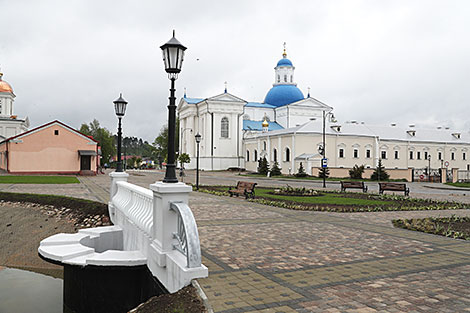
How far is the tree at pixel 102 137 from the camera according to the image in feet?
236

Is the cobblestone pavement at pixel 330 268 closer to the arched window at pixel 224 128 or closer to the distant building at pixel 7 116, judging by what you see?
the arched window at pixel 224 128

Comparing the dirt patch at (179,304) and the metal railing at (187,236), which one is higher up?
the metal railing at (187,236)

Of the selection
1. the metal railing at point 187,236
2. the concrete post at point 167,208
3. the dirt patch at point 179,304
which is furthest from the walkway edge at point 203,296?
the concrete post at point 167,208

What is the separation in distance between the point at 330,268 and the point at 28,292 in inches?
310

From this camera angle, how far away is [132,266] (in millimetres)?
6641

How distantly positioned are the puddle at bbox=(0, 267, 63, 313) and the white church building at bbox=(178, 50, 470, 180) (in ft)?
115

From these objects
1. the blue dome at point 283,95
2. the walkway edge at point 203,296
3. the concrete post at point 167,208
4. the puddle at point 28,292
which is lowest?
the puddle at point 28,292

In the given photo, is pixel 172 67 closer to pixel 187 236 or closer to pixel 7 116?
pixel 187 236

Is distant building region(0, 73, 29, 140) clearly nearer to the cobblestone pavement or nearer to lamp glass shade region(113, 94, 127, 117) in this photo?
lamp glass shade region(113, 94, 127, 117)

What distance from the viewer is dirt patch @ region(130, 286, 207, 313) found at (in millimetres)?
4310

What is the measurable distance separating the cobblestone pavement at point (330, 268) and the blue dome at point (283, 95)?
6349 centimetres

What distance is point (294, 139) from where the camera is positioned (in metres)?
47.4

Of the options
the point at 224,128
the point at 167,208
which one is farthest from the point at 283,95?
the point at 167,208

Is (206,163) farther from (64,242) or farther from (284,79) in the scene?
(64,242)
